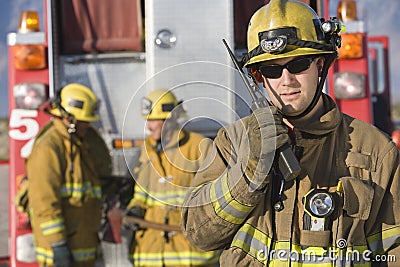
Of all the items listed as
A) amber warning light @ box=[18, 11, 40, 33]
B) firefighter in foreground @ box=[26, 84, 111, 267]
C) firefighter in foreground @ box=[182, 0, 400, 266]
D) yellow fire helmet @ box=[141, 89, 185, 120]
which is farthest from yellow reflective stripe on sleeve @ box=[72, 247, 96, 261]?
firefighter in foreground @ box=[182, 0, 400, 266]

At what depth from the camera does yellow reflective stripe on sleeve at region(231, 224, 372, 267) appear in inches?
85.3

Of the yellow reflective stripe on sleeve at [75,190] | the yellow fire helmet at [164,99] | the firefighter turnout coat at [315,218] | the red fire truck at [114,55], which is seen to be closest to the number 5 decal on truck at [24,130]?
the red fire truck at [114,55]

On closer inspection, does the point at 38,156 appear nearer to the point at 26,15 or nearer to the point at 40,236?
the point at 40,236

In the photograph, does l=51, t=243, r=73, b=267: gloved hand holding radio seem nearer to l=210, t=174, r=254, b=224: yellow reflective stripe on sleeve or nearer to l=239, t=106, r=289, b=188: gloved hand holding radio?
l=210, t=174, r=254, b=224: yellow reflective stripe on sleeve

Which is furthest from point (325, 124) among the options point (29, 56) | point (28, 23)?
point (28, 23)

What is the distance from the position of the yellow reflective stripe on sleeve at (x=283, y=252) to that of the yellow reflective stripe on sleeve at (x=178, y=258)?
1.77m

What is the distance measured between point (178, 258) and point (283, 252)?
184 cm

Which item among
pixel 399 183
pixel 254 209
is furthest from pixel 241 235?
pixel 399 183

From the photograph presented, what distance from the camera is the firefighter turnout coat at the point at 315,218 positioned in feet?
7.07

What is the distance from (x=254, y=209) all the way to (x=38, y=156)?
2.09m

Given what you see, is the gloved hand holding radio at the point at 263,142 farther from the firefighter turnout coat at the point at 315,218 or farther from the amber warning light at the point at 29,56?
the amber warning light at the point at 29,56

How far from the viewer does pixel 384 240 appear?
2.21 metres

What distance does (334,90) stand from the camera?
4.28 m

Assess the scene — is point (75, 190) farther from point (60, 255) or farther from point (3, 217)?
point (3, 217)
